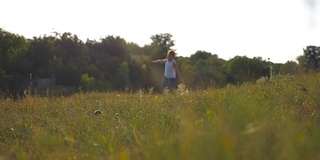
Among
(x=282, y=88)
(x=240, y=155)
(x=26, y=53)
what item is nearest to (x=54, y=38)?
(x=26, y=53)

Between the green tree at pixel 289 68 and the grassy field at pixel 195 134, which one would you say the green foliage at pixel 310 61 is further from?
the grassy field at pixel 195 134

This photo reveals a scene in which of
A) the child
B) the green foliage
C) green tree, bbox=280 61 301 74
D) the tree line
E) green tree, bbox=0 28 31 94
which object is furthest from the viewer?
the tree line

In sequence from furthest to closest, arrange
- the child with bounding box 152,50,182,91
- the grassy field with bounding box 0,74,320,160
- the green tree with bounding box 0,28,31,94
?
the green tree with bounding box 0,28,31,94 → the child with bounding box 152,50,182,91 → the grassy field with bounding box 0,74,320,160

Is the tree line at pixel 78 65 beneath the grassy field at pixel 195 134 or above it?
above

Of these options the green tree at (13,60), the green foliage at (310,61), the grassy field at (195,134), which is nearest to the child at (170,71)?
the green foliage at (310,61)

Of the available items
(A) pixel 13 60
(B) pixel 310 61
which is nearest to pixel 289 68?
(B) pixel 310 61

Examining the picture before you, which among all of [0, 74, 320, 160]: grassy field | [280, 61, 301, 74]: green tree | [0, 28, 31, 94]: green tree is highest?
[0, 28, 31, 94]: green tree

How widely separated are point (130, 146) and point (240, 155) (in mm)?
1302

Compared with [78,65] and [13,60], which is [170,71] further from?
[13,60]

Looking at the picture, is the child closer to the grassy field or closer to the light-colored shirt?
the light-colored shirt

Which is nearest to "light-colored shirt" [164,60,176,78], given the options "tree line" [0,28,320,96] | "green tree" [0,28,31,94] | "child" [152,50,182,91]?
"child" [152,50,182,91]

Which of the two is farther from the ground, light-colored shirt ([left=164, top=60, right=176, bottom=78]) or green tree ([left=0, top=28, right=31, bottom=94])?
green tree ([left=0, top=28, right=31, bottom=94])

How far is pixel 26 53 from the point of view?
3241cm

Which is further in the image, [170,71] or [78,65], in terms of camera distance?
[78,65]
